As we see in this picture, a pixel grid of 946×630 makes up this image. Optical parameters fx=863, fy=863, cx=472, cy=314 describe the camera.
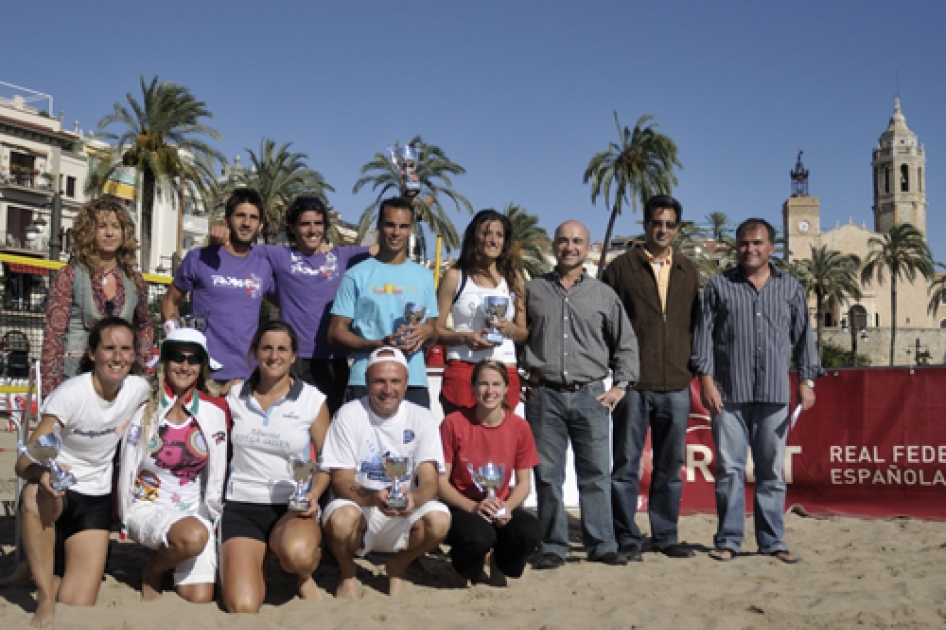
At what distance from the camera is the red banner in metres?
7.74

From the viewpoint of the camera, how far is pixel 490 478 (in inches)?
194

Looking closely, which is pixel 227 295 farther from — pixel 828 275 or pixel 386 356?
pixel 828 275

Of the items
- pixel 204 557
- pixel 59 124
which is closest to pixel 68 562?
pixel 204 557

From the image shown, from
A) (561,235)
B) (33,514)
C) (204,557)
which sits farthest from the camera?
(561,235)

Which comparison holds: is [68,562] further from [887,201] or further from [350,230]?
[887,201]

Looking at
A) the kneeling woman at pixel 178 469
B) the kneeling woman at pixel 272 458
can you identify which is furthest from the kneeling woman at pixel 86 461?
the kneeling woman at pixel 272 458

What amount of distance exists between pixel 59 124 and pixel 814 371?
5270 centimetres

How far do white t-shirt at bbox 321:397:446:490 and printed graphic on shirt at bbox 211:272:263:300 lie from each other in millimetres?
1111

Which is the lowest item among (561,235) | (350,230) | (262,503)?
(262,503)

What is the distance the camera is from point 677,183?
37062 millimetres

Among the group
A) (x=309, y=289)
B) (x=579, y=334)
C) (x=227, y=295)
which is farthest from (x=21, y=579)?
(x=579, y=334)

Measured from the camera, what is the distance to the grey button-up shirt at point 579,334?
5.68m

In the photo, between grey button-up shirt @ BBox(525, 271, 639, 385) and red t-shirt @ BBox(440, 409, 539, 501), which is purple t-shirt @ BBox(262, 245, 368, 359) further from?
grey button-up shirt @ BBox(525, 271, 639, 385)

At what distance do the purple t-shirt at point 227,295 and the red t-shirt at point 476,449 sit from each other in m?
1.35
